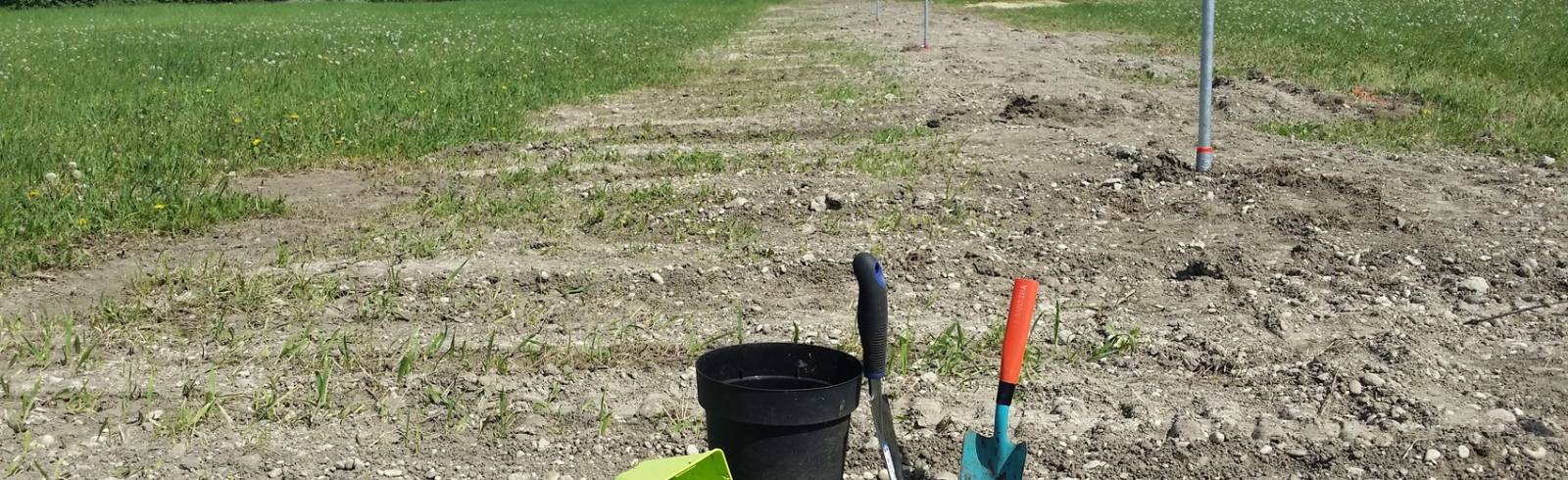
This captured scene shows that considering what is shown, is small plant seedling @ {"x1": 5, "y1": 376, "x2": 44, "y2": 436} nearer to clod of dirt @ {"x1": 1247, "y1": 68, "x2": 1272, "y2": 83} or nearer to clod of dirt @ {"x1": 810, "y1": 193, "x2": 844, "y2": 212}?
clod of dirt @ {"x1": 810, "y1": 193, "x2": 844, "y2": 212}

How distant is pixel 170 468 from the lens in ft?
9.37

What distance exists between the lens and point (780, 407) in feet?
7.86

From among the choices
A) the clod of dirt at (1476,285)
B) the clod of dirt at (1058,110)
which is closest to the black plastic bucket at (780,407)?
the clod of dirt at (1476,285)

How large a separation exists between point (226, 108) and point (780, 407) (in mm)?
7025

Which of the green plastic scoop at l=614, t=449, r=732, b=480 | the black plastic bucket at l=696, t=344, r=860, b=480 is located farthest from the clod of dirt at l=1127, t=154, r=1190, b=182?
the green plastic scoop at l=614, t=449, r=732, b=480

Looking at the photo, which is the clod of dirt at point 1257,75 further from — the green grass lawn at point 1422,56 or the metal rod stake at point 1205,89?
the metal rod stake at point 1205,89

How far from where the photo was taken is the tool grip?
2453 mm

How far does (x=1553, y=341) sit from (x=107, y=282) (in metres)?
4.63

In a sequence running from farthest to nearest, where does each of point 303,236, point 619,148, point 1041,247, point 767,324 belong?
1. point 619,148
2. point 303,236
3. point 1041,247
4. point 767,324

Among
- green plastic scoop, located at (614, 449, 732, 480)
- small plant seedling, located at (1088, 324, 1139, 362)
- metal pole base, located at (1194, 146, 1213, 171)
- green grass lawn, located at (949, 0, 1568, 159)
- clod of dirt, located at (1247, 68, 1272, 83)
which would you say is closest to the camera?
green plastic scoop, located at (614, 449, 732, 480)

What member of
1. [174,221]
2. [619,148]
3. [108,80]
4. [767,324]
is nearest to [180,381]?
[767,324]

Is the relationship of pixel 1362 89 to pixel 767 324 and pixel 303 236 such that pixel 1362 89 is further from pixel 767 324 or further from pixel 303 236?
pixel 303 236

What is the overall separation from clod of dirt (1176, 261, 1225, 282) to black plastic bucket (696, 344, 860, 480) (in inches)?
82.9

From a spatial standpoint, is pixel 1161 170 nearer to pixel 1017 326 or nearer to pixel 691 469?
pixel 1017 326
